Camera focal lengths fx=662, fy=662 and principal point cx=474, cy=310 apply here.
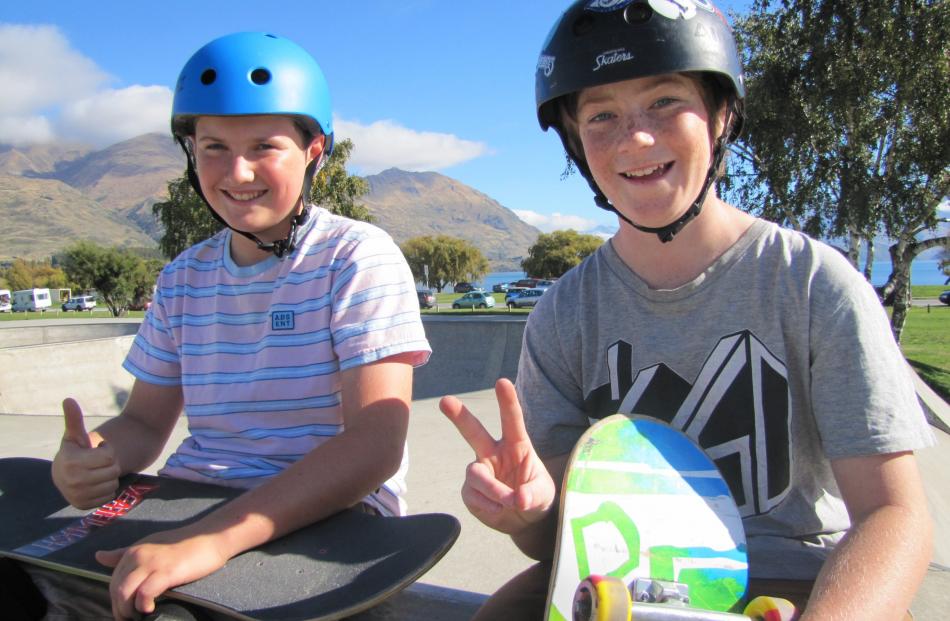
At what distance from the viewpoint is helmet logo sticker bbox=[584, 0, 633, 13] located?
169 centimetres

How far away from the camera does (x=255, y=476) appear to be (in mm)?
1775

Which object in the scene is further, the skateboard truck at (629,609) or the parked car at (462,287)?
the parked car at (462,287)

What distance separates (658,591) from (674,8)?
4.48 feet

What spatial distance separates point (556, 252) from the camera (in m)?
64.5

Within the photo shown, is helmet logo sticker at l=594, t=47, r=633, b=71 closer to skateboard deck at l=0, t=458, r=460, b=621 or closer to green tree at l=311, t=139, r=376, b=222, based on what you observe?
skateboard deck at l=0, t=458, r=460, b=621

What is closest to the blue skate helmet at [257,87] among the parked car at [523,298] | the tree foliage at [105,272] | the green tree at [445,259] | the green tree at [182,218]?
the green tree at [182,218]

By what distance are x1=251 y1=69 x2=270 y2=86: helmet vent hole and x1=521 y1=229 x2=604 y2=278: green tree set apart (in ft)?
198

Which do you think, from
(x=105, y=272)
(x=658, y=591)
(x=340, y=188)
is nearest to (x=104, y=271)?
(x=105, y=272)

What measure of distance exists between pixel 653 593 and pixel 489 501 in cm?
34

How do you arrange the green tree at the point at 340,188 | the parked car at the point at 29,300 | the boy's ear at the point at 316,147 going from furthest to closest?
1. the parked car at the point at 29,300
2. the green tree at the point at 340,188
3. the boy's ear at the point at 316,147

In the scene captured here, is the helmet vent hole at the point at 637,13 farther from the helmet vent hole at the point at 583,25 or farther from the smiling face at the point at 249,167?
the smiling face at the point at 249,167

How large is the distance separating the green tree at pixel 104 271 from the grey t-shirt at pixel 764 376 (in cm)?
4450

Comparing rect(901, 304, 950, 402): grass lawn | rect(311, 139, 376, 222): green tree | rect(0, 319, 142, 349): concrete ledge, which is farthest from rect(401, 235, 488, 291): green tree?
rect(0, 319, 142, 349): concrete ledge

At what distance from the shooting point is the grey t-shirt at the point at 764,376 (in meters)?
1.30
